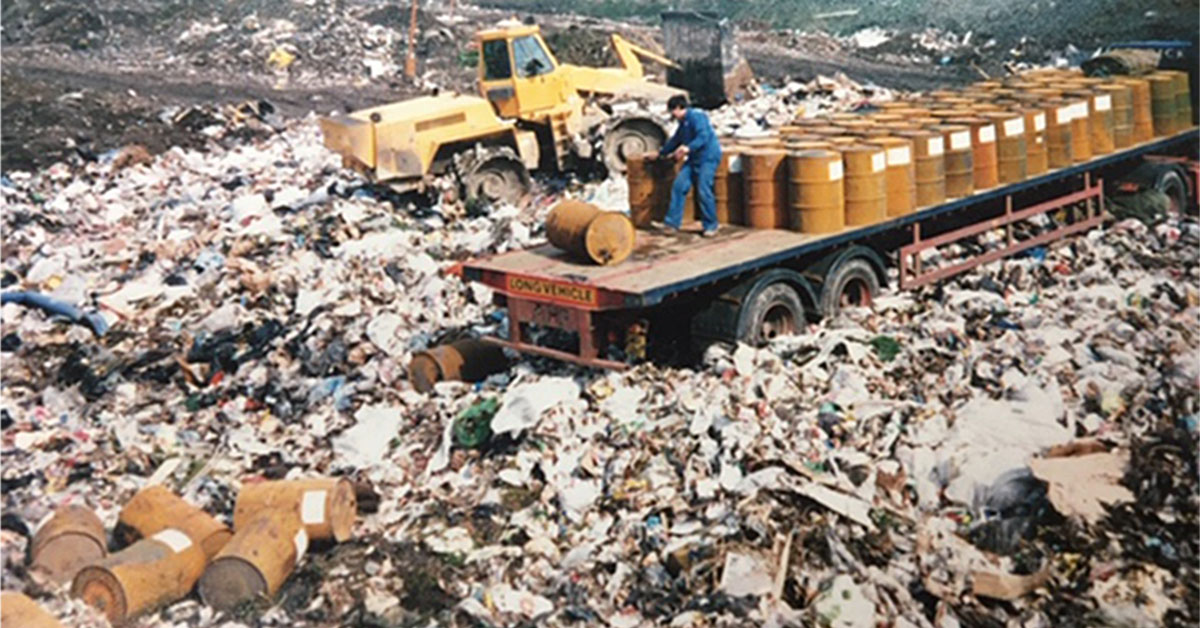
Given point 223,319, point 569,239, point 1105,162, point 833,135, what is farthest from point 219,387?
point 1105,162

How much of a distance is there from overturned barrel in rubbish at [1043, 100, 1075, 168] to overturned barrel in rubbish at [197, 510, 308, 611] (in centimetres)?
775

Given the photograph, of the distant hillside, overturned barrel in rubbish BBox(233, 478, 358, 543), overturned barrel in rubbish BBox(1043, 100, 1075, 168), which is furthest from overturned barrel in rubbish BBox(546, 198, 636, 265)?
the distant hillside

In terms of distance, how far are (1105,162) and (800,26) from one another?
22022 millimetres

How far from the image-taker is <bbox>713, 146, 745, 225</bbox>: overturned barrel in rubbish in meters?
9.41

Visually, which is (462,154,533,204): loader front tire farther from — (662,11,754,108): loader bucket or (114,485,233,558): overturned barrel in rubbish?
(114,485,233,558): overturned barrel in rubbish

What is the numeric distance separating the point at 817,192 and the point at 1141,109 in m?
5.14

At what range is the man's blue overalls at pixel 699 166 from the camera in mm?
9148

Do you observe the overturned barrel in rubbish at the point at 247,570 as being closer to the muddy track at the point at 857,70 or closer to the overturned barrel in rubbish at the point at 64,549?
the overturned barrel in rubbish at the point at 64,549

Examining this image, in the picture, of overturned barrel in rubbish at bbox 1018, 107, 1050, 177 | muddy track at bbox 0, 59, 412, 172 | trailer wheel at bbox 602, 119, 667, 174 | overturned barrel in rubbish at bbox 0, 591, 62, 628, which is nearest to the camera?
overturned barrel in rubbish at bbox 0, 591, 62, 628

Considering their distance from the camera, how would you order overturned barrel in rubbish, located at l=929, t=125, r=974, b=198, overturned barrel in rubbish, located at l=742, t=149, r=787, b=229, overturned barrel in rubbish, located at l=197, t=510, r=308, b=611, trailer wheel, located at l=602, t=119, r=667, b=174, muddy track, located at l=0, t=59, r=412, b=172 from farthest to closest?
muddy track, located at l=0, t=59, r=412, b=172, trailer wheel, located at l=602, t=119, r=667, b=174, overturned barrel in rubbish, located at l=929, t=125, r=974, b=198, overturned barrel in rubbish, located at l=742, t=149, r=787, b=229, overturned barrel in rubbish, located at l=197, t=510, r=308, b=611

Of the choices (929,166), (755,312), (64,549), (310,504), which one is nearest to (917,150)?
(929,166)

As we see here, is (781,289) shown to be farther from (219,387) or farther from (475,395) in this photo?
(219,387)

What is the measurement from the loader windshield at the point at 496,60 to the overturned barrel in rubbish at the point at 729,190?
5.65 m

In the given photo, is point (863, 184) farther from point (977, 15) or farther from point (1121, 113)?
point (977, 15)
